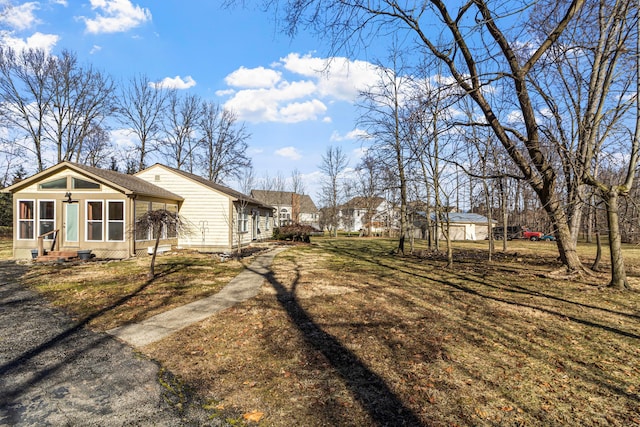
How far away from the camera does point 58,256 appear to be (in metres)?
13.2

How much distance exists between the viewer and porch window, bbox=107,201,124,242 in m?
14.1

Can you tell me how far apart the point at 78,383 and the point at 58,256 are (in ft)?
40.1

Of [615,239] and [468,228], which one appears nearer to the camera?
[615,239]

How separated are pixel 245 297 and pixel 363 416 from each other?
202 inches

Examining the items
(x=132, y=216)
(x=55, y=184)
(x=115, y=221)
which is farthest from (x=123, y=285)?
(x=55, y=184)

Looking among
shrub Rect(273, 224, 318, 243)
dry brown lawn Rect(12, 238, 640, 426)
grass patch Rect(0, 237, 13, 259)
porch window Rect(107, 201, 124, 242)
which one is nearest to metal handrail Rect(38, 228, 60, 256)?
porch window Rect(107, 201, 124, 242)

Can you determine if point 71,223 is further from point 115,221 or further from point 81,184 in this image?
point 115,221

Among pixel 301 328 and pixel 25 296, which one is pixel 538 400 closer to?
pixel 301 328

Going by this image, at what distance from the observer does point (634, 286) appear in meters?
9.48

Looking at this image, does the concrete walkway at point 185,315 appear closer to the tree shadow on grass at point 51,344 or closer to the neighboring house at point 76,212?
the tree shadow on grass at point 51,344

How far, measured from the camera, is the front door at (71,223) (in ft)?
46.7

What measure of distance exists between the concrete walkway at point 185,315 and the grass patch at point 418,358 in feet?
1.05

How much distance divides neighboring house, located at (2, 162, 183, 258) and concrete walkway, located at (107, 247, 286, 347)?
22.7 feet

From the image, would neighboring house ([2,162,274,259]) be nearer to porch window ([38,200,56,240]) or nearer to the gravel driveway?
porch window ([38,200,56,240])
